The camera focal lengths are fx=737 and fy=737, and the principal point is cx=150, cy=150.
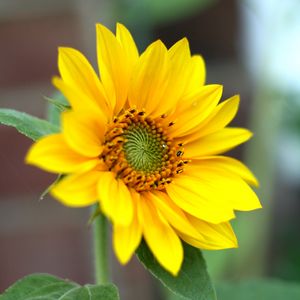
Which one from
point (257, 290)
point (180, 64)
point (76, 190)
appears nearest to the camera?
point (76, 190)

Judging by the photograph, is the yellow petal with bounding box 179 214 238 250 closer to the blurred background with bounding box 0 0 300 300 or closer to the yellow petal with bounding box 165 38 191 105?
the yellow petal with bounding box 165 38 191 105

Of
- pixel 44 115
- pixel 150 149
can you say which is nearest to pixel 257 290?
pixel 150 149

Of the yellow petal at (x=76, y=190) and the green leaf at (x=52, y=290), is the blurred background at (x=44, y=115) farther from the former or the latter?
the yellow petal at (x=76, y=190)

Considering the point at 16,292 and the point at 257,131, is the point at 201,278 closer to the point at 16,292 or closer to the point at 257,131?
the point at 16,292

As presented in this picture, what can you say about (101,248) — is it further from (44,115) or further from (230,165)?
(44,115)

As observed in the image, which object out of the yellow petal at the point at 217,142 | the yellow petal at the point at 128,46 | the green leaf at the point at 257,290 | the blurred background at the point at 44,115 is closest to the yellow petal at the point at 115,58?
the yellow petal at the point at 128,46

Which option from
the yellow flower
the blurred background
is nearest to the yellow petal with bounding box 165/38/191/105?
the yellow flower

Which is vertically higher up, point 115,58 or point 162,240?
point 115,58
